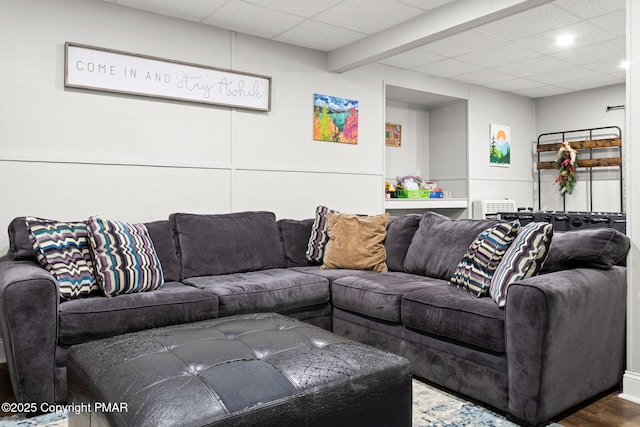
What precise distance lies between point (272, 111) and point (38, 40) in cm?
181

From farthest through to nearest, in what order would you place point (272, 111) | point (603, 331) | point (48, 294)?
point (272, 111)
point (603, 331)
point (48, 294)

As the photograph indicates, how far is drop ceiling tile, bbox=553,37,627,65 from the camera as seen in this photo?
4402 millimetres

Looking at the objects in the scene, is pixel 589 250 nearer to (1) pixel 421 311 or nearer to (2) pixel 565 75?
(1) pixel 421 311

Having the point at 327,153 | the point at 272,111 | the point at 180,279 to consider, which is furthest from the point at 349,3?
the point at 180,279

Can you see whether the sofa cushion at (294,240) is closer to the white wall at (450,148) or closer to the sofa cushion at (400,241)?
the sofa cushion at (400,241)

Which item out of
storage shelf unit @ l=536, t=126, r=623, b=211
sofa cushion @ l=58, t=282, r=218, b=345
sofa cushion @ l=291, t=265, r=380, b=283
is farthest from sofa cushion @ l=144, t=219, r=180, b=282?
storage shelf unit @ l=536, t=126, r=623, b=211

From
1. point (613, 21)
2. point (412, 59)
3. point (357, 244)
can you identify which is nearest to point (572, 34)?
point (613, 21)

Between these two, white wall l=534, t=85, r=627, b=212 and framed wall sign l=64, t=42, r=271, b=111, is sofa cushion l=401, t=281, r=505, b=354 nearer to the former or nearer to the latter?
framed wall sign l=64, t=42, r=271, b=111

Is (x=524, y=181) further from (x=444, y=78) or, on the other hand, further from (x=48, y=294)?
(x=48, y=294)

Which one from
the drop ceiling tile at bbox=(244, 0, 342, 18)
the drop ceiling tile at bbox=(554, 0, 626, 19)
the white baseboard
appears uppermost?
the drop ceiling tile at bbox=(554, 0, 626, 19)

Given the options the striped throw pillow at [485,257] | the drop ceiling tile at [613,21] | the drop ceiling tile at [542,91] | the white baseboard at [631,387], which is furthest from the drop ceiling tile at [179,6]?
the drop ceiling tile at [542,91]

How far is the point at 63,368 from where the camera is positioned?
2.35 m

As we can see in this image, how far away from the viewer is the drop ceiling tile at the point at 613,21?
3.74m

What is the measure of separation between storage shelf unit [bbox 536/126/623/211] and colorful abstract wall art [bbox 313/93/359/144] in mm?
3174
